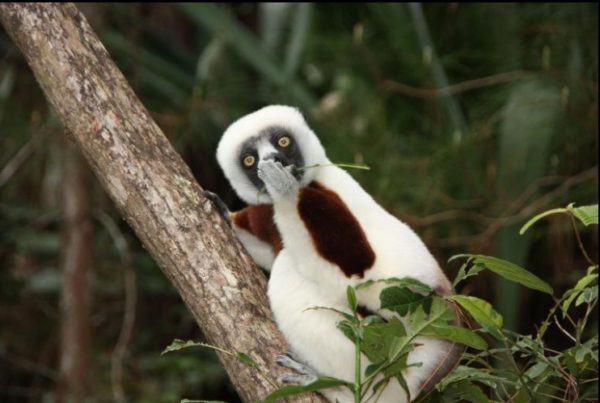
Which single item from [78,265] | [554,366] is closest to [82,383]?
[78,265]

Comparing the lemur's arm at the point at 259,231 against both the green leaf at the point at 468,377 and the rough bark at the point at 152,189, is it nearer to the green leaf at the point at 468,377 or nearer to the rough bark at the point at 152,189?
the rough bark at the point at 152,189

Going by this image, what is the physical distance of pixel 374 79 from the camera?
6203 mm

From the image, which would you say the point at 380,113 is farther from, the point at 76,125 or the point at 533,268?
the point at 76,125

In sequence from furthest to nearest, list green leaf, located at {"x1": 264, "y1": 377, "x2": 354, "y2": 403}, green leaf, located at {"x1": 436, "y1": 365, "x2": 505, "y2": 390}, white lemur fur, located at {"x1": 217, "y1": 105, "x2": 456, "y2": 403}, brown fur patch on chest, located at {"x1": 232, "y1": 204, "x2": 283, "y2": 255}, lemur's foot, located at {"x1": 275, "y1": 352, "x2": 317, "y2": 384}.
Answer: brown fur patch on chest, located at {"x1": 232, "y1": 204, "x2": 283, "y2": 255}, white lemur fur, located at {"x1": 217, "y1": 105, "x2": 456, "y2": 403}, lemur's foot, located at {"x1": 275, "y1": 352, "x2": 317, "y2": 384}, green leaf, located at {"x1": 436, "y1": 365, "x2": 505, "y2": 390}, green leaf, located at {"x1": 264, "y1": 377, "x2": 354, "y2": 403}

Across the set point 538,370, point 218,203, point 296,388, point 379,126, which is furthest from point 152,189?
point 379,126

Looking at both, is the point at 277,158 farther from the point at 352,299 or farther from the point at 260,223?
the point at 352,299

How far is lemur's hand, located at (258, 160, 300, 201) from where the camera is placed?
9.92 ft

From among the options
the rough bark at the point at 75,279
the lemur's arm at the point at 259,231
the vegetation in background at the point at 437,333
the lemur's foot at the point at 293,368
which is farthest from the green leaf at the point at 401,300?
the rough bark at the point at 75,279

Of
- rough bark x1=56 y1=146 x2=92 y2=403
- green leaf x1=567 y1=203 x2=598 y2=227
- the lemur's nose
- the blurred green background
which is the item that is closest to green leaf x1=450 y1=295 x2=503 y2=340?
green leaf x1=567 y1=203 x2=598 y2=227

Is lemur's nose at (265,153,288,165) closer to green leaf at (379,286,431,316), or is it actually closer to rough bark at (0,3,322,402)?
rough bark at (0,3,322,402)

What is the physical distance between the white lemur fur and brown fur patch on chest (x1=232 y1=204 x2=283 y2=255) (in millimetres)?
109

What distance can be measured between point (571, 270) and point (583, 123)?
122cm

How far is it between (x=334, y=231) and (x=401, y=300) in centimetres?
49

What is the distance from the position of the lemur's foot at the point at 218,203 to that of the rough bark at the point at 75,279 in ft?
9.16
